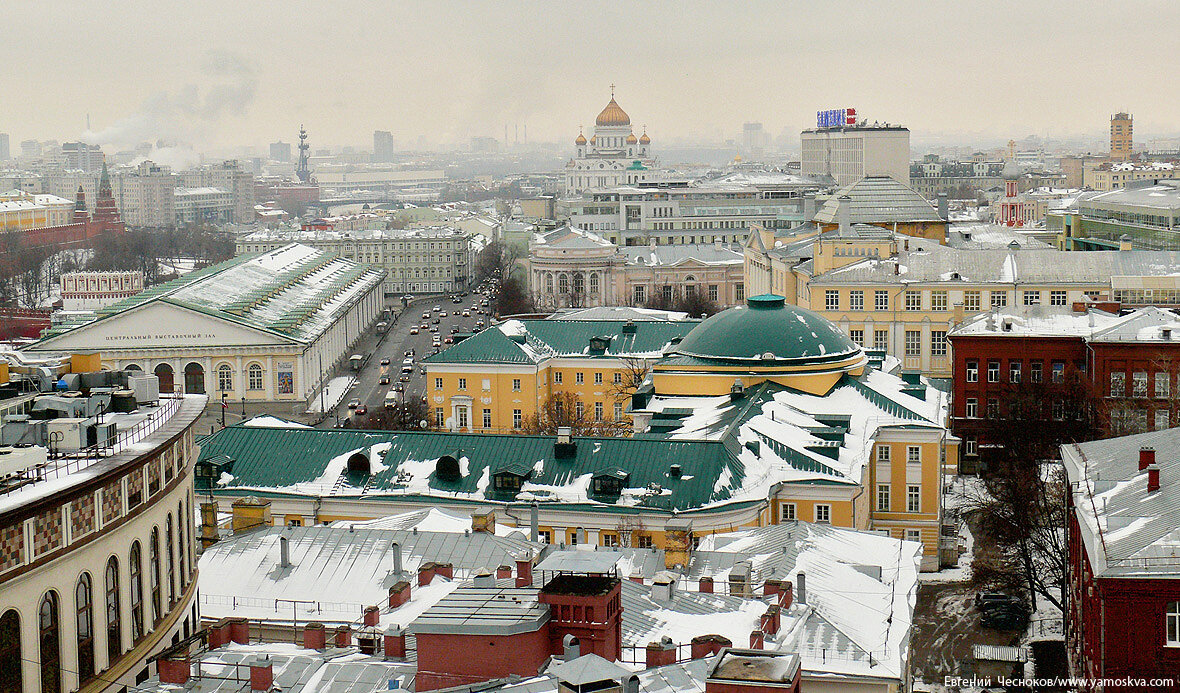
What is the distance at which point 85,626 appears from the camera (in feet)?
83.5

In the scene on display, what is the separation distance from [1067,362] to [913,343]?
56.7 ft

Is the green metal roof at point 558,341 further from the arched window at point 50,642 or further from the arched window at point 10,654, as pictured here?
the arched window at point 10,654

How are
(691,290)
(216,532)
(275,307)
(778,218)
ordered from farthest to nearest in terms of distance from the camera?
(778,218), (691,290), (275,307), (216,532)

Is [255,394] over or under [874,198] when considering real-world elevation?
under

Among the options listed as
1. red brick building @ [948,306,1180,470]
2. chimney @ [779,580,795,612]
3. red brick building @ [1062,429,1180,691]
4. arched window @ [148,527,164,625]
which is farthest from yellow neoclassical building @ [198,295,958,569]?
arched window @ [148,527,164,625]

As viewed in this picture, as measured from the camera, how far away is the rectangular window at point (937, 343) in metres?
86.4

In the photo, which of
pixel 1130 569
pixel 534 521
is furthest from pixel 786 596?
pixel 534 521

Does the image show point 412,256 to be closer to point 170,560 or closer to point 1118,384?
point 1118,384

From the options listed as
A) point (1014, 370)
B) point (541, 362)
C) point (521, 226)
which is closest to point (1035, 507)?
point (1014, 370)

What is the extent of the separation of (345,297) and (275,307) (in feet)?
56.7

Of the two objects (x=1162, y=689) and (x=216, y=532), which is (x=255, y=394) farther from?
(x=1162, y=689)

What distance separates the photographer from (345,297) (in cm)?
12450

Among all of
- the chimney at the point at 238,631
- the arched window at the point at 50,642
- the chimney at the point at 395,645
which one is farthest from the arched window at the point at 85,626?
the chimney at the point at 395,645

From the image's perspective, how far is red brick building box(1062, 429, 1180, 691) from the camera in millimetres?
29609
